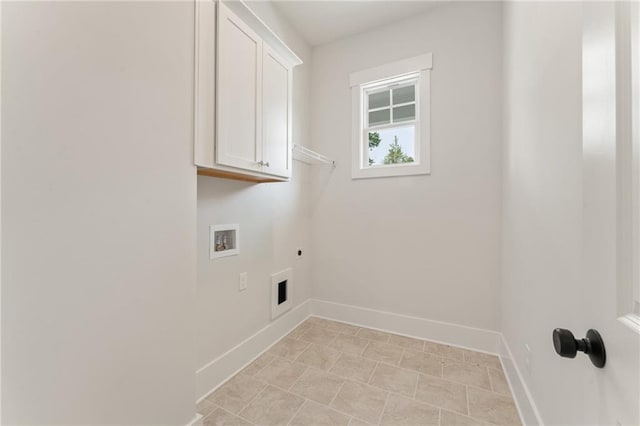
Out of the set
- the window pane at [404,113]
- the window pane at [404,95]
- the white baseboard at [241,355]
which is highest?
the window pane at [404,95]

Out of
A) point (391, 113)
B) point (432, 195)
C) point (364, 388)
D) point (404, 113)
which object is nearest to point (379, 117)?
point (391, 113)

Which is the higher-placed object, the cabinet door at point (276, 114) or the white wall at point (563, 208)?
the cabinet door at point (276, 114)

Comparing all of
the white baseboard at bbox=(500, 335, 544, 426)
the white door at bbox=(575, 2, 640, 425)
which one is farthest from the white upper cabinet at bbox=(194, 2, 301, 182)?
the white baseboard at bbox=(500, 335, 544, 426)

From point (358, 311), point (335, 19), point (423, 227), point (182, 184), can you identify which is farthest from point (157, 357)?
point (335, 19)

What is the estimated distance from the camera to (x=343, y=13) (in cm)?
259

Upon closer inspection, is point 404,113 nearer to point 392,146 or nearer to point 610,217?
point 392,146

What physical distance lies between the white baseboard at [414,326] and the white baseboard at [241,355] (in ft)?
1.31

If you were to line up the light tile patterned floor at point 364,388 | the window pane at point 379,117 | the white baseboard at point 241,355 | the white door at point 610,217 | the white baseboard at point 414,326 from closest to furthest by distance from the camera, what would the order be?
the white door at point 610,217, the light tile patterned floor at point 364,388, the white baseboard at point 241,355, the white baseboard at point 414,326, the window pane at point 379,117

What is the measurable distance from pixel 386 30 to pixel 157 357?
10.9ft

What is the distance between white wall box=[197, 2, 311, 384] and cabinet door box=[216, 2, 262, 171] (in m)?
0.38

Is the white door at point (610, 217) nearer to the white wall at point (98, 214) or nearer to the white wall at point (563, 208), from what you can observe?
the white wall at point (563, 208)

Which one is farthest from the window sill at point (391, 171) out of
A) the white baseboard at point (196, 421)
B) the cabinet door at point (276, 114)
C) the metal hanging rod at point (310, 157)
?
the white baseboard at point (196, 421)

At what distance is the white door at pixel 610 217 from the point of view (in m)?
0.44

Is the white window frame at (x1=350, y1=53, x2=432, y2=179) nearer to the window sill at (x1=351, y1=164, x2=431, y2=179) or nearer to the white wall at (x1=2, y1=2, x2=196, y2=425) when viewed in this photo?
the window sill at (x1=351, y1=164, x2=431, y2=179)
